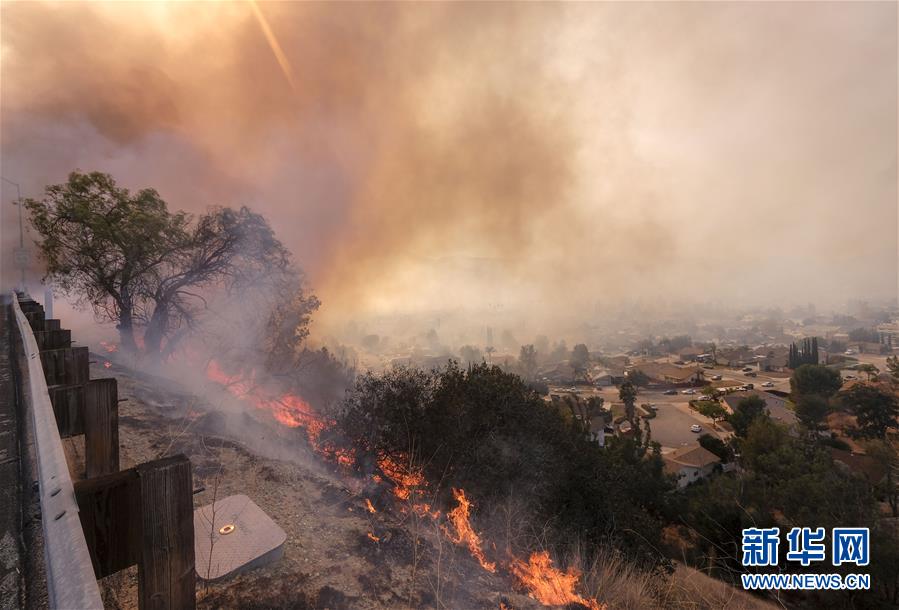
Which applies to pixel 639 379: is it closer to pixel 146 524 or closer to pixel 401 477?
pixel 401 477

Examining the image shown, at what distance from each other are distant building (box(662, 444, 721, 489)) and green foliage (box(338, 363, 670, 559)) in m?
21.8

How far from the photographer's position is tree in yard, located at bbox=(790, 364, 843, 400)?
39812 mm

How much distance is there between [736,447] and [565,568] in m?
35.4

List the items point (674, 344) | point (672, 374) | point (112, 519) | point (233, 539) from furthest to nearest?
point (674, 344)
point (672, 374)
point (233, 539)
point (112, 519)

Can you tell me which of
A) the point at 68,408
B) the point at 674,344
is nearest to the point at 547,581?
the point at 68,408

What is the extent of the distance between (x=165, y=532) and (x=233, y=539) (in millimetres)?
3457

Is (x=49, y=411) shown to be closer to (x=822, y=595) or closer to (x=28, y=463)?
(x=28, y=463)

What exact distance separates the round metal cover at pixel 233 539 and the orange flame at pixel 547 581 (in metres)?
3.74

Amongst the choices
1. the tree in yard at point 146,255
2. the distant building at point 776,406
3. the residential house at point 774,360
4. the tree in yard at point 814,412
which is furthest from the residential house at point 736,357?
the tree in yard at point 146,255

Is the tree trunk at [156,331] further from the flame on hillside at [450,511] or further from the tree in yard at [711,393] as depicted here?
the tree in yard at [711,393]

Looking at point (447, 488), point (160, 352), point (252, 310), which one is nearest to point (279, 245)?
point (252, 310)

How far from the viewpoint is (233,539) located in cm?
419

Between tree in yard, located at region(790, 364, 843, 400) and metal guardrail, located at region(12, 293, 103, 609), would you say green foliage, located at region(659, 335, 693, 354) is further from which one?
metal guardrail, located at region(12, 293, 103, 609)

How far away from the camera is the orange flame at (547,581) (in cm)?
531
